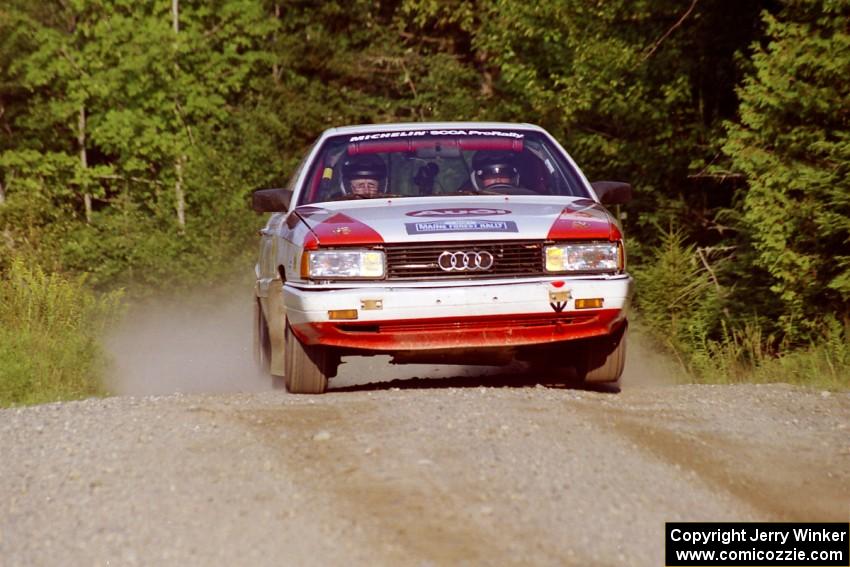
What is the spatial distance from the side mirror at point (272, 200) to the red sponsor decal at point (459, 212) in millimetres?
1148

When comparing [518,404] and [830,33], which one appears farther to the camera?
[830,33]

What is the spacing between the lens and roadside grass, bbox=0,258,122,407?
11.2 meters

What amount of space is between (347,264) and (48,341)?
483cm

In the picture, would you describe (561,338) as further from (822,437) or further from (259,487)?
(259,487)

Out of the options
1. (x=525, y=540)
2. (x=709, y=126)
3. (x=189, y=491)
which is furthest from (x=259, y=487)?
(x=709, y=126)

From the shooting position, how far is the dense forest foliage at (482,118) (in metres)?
13.8

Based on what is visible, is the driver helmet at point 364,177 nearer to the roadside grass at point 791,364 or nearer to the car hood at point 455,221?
the car hood at point 455,221

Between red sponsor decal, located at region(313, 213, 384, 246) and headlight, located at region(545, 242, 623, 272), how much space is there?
0.94 metres

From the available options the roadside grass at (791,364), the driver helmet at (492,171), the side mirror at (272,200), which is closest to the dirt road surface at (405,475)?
the side mirror at (272,200)

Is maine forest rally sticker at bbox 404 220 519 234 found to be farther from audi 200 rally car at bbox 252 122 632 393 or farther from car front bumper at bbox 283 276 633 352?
car front bumper at bbox 283 276 633 352

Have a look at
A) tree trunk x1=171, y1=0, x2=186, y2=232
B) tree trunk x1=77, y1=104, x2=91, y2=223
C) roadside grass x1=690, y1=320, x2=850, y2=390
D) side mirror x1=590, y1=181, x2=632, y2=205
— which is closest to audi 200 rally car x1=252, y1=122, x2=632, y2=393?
side mirror x1=590, y1=181, x2=632, y2=205

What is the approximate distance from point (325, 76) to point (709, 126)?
20684 mm

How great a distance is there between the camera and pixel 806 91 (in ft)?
44.9

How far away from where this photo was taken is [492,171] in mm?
9602
